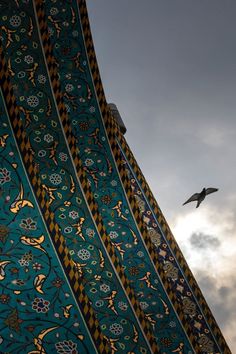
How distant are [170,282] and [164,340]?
0.60 meters

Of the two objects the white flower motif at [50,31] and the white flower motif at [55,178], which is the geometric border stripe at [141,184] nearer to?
the white flower motif at [50,31]

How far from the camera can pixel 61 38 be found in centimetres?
441

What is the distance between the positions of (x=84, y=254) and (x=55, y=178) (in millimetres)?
719

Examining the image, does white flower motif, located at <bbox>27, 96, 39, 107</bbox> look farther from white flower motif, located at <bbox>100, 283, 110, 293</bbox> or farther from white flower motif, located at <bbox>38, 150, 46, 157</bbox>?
white flower motif, located at <bbox>100, 283, 110, 293</bbox>

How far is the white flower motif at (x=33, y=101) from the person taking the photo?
13.8 feet

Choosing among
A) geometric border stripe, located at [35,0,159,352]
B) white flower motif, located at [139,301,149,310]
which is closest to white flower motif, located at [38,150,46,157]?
geometric border stripe, located at [35,0,159,352]

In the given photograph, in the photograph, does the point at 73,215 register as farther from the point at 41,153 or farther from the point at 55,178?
the point at 41,153

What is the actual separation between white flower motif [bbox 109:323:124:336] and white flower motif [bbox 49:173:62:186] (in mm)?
1341

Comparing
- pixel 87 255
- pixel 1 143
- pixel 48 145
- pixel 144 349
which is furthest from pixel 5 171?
pixel 144 349

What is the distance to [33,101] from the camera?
4.22m

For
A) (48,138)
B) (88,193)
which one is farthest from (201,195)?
(48,138)

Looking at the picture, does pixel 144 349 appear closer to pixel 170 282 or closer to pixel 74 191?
pixel 170 282

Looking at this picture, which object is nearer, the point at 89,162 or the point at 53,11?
the point at 53,11

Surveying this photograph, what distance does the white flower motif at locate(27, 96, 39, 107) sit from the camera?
4.20 metres
